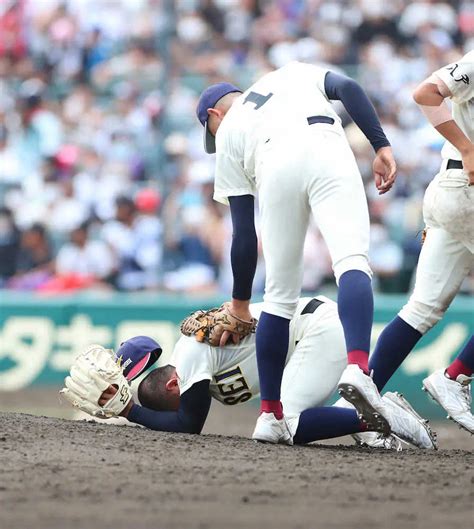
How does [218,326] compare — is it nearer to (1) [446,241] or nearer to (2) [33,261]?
(1) [446,241]

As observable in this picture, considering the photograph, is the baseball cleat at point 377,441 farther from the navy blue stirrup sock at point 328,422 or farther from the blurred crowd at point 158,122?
the blurred crowd at point 158,122

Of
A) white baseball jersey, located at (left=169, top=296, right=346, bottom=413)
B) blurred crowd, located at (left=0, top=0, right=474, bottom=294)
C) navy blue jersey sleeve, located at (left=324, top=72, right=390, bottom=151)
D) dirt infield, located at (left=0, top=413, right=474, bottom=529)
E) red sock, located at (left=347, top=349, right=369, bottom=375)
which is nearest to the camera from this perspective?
dirt infield, located at (left=0, top=413, right=474, bottom=529)

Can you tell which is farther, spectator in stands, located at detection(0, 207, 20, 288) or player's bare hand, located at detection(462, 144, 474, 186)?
spectator in stands, located at detection(0, 207, 20, 288)

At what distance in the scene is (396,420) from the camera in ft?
18.7

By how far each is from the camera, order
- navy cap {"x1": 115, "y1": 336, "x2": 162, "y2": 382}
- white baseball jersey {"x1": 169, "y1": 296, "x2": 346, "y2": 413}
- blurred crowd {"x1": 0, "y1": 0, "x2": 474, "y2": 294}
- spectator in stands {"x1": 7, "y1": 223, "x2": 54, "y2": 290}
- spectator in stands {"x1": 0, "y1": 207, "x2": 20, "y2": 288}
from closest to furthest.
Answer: white baseball jersey {"x1": 169, "y1": 296, "x2": 346, "y2": 413} < navy cap {"x1": 115, "y1": 336, "x2": 162, "y2": 382} < blurred crowd {"x1": 0, "y1": 0, "x2": 474, "y2": 294} < spectator in stands {"x1": 7, "y1": 223, "x2": 54, "y2": 290} < spectator in stands {"x1": 0, "y1": 207, "x2": 20, "y2": 288}

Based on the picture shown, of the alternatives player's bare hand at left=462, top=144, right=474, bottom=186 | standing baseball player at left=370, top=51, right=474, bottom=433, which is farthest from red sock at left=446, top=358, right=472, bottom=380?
player's bare hand at left=462, top=144, right=474, bottom=186

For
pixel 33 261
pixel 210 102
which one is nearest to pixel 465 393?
pixel 210 102

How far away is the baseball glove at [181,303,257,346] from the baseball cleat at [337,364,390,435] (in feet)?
3.05

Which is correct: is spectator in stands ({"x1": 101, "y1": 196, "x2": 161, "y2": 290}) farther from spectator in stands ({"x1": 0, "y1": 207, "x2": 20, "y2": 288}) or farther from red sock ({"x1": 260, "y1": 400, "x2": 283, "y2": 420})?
red sock ({"x1": 260, "y1": 400, "x2": 283, "y2": 420})

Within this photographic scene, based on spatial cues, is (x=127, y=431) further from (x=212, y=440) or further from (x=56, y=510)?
(x=56, y=510)

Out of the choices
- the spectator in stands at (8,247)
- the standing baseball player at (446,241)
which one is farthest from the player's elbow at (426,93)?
the spectator in stands at (8,247)

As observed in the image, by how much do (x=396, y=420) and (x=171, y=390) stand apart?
1191mm

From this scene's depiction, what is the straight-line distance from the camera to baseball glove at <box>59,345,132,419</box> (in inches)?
235

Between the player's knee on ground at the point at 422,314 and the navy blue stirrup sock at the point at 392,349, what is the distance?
3cm
